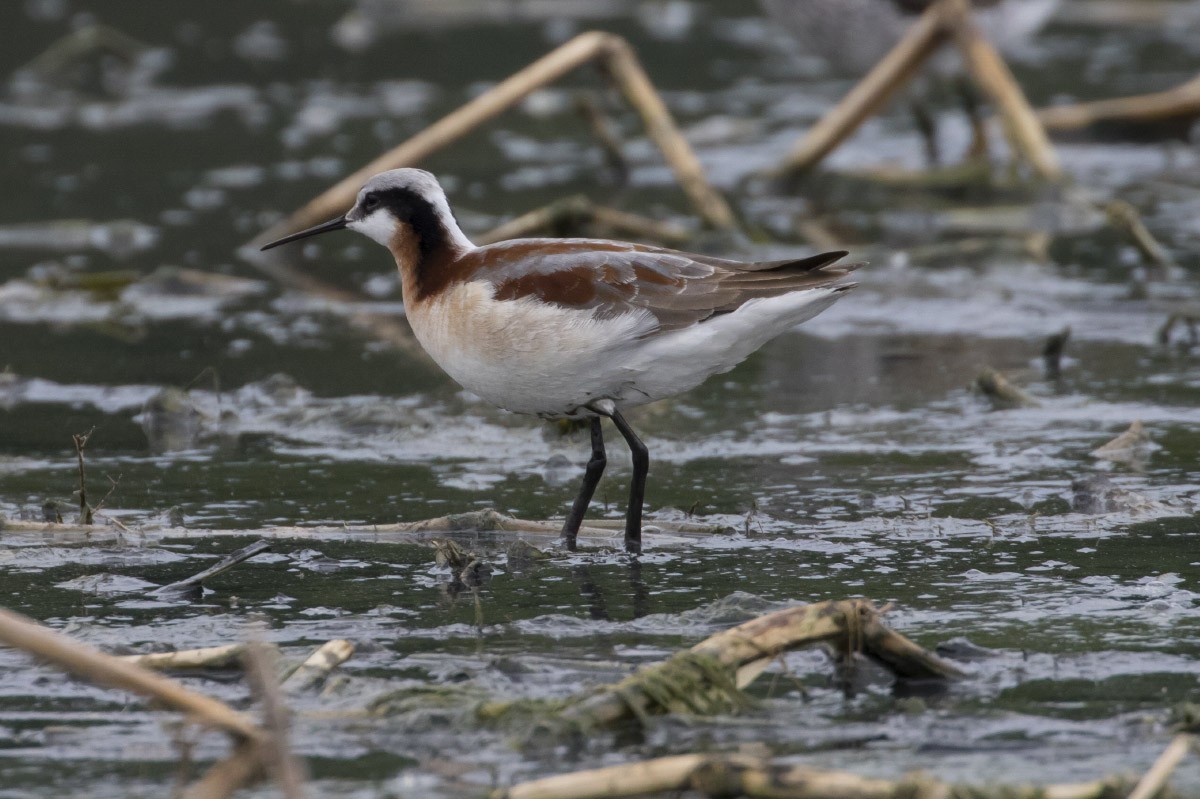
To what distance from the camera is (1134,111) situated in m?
14.0

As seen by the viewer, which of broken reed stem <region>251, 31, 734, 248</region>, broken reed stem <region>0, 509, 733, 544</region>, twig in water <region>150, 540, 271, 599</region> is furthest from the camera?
broken reed stem <region>251, 31, 734, 248</region>

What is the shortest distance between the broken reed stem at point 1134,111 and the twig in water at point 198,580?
374 inches

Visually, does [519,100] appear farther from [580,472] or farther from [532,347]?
[532,347]

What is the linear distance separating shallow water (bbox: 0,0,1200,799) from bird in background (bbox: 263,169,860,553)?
0.58m

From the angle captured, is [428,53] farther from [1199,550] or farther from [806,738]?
[806,738]

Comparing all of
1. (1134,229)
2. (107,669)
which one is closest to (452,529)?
(107,669)

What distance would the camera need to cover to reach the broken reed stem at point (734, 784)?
3.91m

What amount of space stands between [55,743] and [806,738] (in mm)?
1938

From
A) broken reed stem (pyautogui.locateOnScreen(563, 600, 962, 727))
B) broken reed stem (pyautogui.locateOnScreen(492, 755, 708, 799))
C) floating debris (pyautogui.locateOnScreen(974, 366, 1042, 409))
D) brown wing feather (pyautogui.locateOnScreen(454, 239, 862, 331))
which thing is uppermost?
brown wing feather (pyautogui.locateOnScreen(454, 239, 862, 331))

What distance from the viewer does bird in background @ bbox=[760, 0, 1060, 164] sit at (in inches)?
556

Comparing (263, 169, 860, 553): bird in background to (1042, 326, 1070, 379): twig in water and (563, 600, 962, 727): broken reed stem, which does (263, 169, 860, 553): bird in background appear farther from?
(1042, 326, 1070, 379): twig in water

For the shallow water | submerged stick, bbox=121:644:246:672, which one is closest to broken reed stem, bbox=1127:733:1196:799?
the shallow water

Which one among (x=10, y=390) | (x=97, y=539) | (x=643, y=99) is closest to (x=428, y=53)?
(x=643, y=99)

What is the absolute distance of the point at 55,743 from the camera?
4672mm
